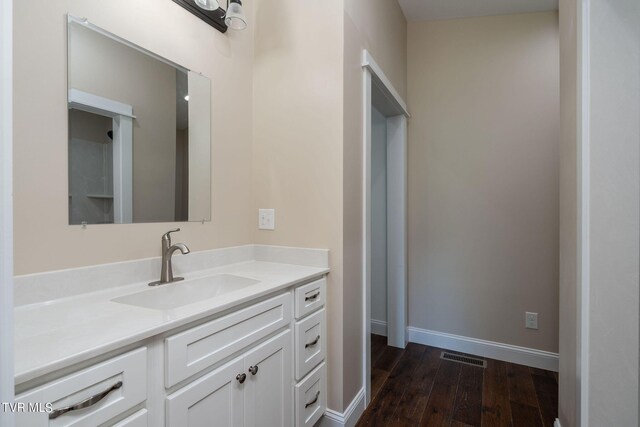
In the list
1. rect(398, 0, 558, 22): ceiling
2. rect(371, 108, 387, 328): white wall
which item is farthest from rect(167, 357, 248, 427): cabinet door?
rect(398, 0, 558, 22): ceiling

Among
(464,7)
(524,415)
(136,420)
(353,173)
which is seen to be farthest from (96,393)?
(464,7)

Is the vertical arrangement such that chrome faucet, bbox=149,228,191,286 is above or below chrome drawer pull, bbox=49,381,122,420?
above

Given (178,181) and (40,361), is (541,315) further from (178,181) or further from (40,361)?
(40,361)

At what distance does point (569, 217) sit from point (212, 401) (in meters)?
1.61

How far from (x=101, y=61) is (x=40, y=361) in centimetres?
110

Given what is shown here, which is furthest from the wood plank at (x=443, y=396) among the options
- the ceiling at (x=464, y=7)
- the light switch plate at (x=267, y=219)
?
the ceiling at (x=464, y=7)

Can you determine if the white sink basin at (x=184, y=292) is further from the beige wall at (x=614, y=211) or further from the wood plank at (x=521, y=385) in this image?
the wood plank at (x=521, y=385)

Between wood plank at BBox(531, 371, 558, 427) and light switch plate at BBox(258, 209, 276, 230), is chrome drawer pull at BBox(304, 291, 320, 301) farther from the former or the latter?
wood plank at BBox(531, 371, 558, 427)

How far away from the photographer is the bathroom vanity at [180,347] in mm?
667

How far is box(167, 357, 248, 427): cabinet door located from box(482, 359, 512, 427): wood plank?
147cm

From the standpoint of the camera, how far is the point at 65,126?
1.08 m

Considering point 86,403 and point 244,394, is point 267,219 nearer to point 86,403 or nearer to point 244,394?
point 244,394

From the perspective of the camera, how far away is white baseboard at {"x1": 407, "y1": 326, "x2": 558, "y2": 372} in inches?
91.9

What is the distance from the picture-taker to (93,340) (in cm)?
71
